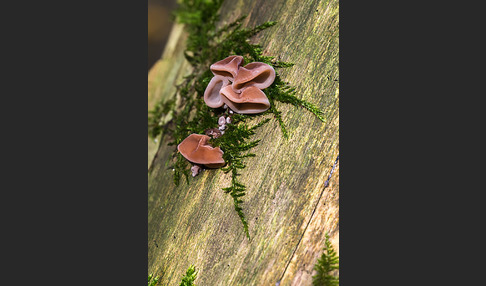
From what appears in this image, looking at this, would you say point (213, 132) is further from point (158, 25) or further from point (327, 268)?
point (158, 25)

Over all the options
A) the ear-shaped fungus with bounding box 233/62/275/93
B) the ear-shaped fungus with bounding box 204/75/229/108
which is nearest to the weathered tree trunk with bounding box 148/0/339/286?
the ear-shaped fungus with bounding box 233/62/275/93

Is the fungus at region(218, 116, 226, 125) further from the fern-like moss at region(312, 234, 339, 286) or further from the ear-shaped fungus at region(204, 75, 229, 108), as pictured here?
the fern-like moss at region(312, 234, 339, 286)

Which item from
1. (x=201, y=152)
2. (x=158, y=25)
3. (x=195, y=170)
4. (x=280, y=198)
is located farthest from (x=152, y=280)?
(x=158, y=25)

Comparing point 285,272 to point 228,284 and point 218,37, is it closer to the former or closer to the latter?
point 228,284
